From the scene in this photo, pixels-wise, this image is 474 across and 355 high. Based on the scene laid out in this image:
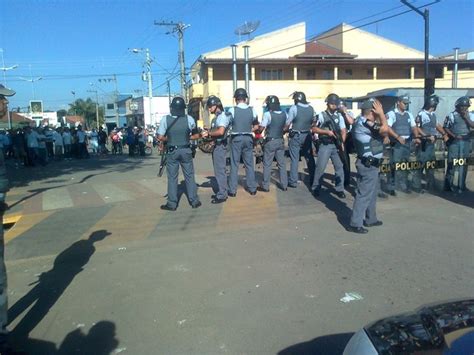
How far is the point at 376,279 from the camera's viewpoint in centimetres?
A: 443

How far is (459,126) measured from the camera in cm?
823

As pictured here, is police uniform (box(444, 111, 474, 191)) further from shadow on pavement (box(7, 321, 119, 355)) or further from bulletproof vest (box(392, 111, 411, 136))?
shadow on pavement (box(7, 321, 119, 355))

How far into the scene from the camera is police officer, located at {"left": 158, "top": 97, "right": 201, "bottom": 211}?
24.1 ft

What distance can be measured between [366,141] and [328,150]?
7.03 feet

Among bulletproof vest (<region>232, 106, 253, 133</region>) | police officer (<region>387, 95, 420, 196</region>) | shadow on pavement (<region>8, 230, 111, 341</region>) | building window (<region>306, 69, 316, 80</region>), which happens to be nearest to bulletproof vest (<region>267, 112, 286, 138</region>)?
bulletproof vest (<region>232, 106, 253, 133</region>)

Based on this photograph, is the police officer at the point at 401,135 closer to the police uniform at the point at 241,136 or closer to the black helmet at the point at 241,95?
the police uniform at the point at 241,136

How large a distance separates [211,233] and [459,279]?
318cm

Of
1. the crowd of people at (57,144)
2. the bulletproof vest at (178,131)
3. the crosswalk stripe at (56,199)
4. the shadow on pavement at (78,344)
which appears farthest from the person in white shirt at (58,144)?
the shadow on pavement at (78,344)

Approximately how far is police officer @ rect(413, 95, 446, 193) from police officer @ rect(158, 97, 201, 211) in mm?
4246

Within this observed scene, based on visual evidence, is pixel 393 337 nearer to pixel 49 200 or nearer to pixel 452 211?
pixel 452 211

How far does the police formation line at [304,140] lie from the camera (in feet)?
24.6

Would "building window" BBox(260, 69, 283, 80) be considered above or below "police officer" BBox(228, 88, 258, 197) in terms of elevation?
above

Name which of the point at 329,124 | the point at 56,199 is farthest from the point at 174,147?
the point at 56,199

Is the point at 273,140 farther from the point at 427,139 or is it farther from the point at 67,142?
the point at 67,142
